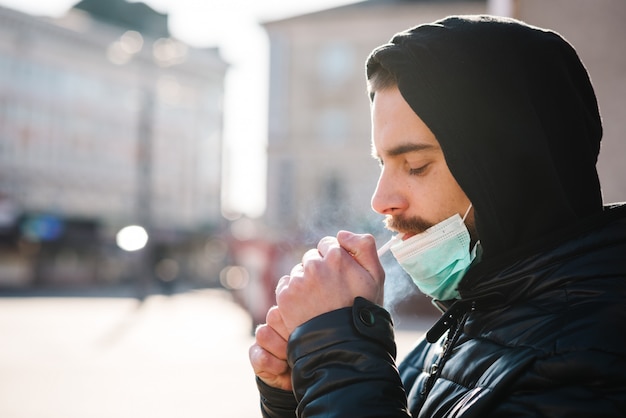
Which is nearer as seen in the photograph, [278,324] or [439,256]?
[278,324]

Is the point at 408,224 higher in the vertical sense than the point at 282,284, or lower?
higher

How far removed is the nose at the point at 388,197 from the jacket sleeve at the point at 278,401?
1.46ft

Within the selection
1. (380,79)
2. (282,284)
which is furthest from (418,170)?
(282,284)

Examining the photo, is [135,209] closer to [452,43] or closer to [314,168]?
[314,168]

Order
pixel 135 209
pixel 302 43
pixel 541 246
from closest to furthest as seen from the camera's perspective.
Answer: pixel 541 246 → pixel 302 43 → pixel 135 209

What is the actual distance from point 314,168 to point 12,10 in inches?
752

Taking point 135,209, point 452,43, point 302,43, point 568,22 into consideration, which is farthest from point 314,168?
point 452,43

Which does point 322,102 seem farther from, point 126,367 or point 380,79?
point 380,79

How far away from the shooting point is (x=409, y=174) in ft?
4.91

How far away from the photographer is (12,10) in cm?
3834

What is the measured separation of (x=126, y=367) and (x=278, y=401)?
896 centimetres

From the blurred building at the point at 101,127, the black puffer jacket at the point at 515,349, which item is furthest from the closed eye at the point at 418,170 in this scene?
the blurred building at the point at 101,127

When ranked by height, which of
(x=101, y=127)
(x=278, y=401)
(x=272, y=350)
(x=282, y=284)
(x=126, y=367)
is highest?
(x=101, y=127)

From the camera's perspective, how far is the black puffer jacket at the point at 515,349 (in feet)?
3.70
